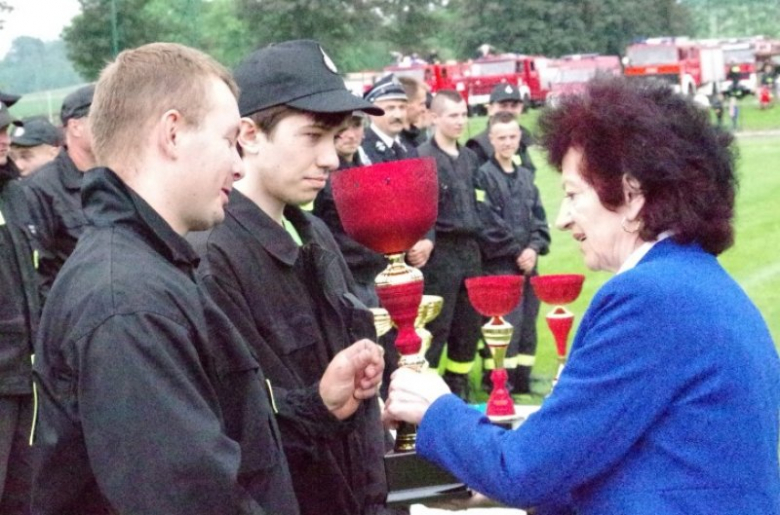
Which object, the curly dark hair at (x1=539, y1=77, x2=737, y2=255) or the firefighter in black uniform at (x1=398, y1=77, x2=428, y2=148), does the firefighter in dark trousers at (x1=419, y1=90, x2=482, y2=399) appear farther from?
the curly dark hair at (x1=539, y1=77, x2=737, y2=255)

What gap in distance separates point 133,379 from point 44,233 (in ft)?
12.6

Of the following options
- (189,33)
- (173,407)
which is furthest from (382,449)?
(189,33)

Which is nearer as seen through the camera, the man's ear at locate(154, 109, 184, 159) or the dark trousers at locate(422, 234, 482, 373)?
the man's ear at locate(154, 109, 184, 159)

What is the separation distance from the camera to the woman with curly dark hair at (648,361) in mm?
2129

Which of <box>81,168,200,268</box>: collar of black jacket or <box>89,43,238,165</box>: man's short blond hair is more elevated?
<box>89,43,238,165</box>: man's short blond hair

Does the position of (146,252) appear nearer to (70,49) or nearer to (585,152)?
(585,152)

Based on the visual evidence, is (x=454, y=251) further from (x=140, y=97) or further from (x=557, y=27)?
(x=557, y=27)

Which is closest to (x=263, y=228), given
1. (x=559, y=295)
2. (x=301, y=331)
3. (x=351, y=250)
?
(x=301, y=331)

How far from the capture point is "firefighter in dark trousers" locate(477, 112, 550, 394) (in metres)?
8.50

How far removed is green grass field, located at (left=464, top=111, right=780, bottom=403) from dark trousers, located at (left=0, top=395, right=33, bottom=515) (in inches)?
91.4

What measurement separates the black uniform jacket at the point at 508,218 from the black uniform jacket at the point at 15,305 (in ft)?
12.8

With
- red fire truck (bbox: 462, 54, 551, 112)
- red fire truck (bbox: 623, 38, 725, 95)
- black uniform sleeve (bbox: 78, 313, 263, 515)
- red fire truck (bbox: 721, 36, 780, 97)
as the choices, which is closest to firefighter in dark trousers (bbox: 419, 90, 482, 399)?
black uniform sleeve (bbox: 78, 313, 263, 515)

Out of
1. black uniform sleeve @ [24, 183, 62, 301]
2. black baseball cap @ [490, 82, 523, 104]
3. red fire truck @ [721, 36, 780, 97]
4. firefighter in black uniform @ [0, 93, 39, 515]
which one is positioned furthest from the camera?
red fire truck @ [721, 36, 780, 97]

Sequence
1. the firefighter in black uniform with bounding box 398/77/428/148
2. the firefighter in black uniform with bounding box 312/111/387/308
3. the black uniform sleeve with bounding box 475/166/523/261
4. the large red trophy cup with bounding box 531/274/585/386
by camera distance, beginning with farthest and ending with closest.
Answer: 1. the firefighter in black uniform with bounding box 398/77/428/148
2. the black uniform sleeve with bounding box 475/166/523/261
3. the firefighter in black uniform with bounding box 312/111/387/308
4. the large red trophy cup with bounding box 531/274/585/386
